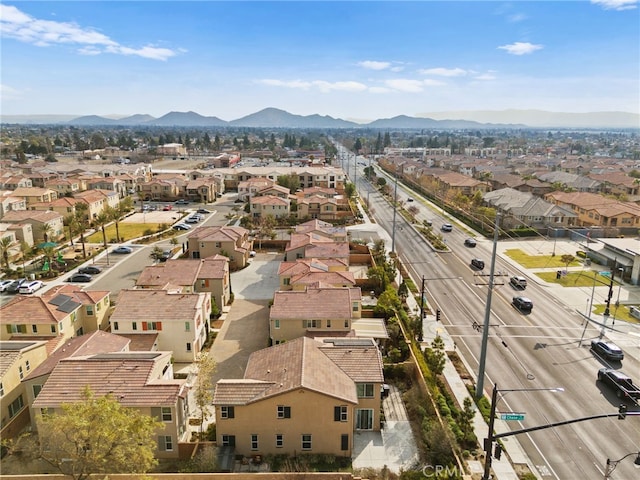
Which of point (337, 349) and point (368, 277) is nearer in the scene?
point (337, 349)

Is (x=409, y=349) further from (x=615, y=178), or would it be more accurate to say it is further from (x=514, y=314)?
(x=615, y=178)

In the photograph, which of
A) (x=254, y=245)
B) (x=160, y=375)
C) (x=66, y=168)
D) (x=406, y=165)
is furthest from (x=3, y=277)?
(x=406, y=165)

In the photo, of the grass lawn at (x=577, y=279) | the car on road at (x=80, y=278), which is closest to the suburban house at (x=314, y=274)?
the car on road at (x=80, y=278)

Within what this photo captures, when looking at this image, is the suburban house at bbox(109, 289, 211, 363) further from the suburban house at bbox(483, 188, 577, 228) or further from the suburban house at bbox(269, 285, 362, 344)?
the suburban house at bbox(483, 188, 577, 228)

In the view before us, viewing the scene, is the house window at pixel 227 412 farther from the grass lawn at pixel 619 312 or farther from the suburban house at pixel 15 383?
the grass lawn at pixel 619 312

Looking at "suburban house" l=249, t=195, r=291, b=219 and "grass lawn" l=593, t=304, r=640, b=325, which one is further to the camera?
"suburban house" l=249, t=195, r=291, b=219

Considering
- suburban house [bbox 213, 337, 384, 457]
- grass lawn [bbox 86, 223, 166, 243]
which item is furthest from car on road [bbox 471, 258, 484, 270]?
grass lawn [bbox 86, 223, 166, 243]
